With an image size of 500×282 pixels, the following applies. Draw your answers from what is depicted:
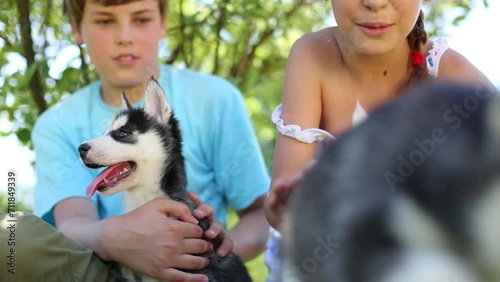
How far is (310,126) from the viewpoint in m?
2.14

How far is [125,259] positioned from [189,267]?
0.63 feet

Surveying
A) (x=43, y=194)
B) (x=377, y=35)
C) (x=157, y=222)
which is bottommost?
(x=43, y=194)

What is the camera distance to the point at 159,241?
6.79 feet

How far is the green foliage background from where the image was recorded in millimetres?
3219

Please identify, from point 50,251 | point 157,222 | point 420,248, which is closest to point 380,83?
point 157,222

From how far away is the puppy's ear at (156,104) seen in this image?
216 centimetres

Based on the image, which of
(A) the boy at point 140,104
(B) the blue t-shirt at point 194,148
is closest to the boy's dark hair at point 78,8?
(A) the boy at point 140,104

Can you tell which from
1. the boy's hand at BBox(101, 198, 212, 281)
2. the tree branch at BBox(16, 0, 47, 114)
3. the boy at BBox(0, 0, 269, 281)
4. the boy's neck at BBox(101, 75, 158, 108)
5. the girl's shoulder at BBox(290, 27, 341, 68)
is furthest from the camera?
the tree branch at BBox(16, 0, 47, 114)

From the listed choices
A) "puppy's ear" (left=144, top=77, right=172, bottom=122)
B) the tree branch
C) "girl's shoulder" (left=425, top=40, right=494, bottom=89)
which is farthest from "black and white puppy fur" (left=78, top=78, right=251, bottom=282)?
the tree branch

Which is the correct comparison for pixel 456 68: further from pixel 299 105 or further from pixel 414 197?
pixel 414 197

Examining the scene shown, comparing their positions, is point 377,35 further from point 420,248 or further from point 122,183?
point 420,248

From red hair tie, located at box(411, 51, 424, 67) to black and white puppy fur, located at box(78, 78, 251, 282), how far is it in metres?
0.71

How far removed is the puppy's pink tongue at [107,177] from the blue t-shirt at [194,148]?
40 centimetres

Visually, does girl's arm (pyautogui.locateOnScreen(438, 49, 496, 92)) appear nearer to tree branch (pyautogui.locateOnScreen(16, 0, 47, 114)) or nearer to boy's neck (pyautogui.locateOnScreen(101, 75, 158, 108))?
boy's neck (pyautogui.locateOnScreen(101, 75, 158, 108))
